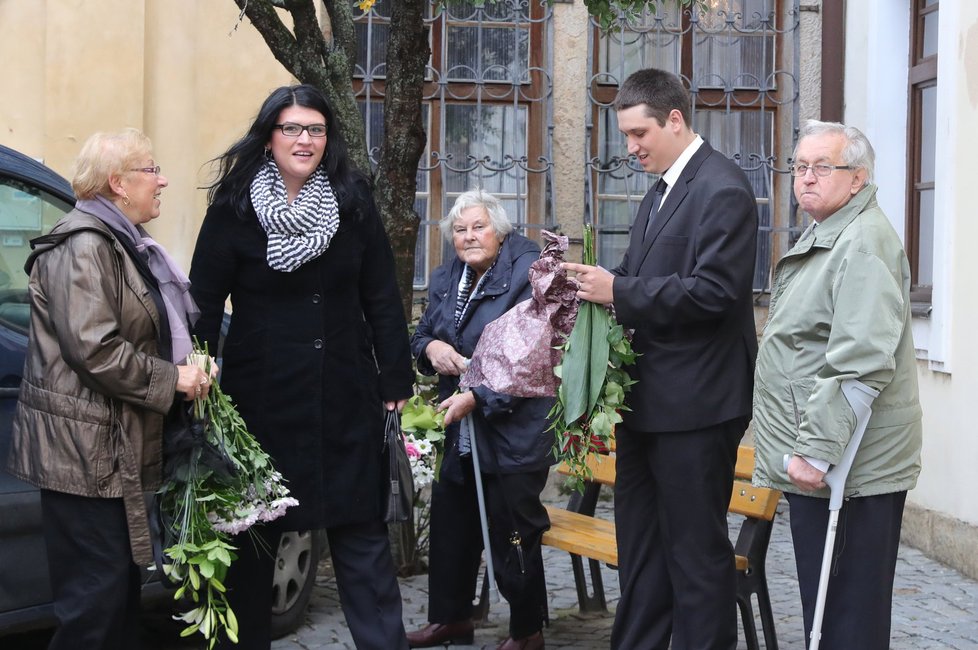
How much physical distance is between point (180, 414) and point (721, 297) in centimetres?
169

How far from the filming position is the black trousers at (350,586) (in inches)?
176

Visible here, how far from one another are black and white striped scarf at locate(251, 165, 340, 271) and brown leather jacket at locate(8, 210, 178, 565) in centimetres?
43

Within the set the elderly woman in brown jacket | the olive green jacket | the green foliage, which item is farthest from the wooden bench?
the elderly woman in brown jacket

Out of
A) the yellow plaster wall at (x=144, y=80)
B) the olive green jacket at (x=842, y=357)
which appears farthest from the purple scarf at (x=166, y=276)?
the yellow plaster wall at (x=144, y=80)

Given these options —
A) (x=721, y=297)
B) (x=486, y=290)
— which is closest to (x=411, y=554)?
(x=486, y=290)

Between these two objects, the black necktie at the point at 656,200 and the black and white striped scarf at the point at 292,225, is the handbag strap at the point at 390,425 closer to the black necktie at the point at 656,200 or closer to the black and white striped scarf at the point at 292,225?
the black and white striped scarf at the point at 292,225

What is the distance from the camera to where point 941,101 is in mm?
7508

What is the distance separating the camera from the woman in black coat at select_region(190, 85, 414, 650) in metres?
4.40

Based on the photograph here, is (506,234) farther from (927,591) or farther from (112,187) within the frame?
(927,591)

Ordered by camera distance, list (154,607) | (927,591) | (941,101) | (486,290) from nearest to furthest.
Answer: (486,290), (154,607), (927,591), (941,101)

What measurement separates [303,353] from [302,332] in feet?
0.22

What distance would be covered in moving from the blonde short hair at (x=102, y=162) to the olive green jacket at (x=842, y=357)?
2.02 meters

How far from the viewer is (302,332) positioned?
4434 mm

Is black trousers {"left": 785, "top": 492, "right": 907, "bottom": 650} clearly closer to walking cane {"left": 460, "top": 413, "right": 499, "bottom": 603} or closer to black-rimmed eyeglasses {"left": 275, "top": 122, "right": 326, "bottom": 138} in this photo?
walking cane {"left": 460, "top": 413, "right": 499, "bottom": 603}
